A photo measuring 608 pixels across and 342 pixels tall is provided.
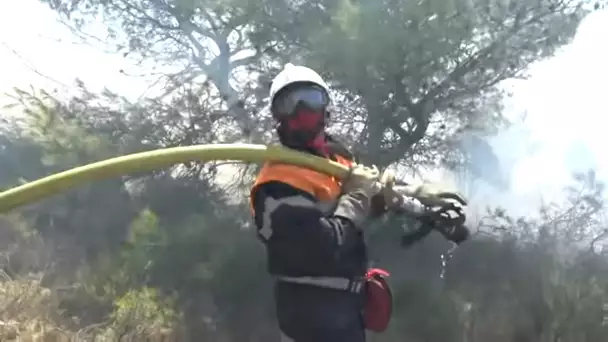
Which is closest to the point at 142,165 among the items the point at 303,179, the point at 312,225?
the point at 303,179

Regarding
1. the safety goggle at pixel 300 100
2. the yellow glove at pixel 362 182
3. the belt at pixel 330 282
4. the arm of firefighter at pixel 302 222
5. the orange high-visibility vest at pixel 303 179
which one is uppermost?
the safety goggle at pixel 300 100

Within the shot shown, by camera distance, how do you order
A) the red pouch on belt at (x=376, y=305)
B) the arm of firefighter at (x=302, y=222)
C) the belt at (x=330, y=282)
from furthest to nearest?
1. the red pouch on belt at (x=376, y=305)
2. the belt at (x=330, y=282)
3. the arm of firefighter at (x=302, y=222)

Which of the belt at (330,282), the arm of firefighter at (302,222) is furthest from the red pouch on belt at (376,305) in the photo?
the arm of firefighter at (302,222)

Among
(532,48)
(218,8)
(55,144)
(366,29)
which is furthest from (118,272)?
(532,48)

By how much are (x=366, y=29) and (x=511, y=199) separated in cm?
154

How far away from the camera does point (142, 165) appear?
287cm

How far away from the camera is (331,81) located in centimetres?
516

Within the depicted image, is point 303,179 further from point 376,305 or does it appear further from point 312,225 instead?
point 376,305

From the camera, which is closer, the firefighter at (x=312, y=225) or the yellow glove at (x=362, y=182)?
the firefighter at (x=312, y=225)

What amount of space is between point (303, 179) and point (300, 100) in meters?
0.28

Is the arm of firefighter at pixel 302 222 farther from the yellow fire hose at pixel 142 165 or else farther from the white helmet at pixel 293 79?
the white helmet at pixel 293 79

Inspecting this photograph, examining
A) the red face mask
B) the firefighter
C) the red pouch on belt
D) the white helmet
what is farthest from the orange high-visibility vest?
the red pouch on belt

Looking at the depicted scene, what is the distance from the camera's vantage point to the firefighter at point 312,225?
2604mm

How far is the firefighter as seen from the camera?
2604 millimetres
